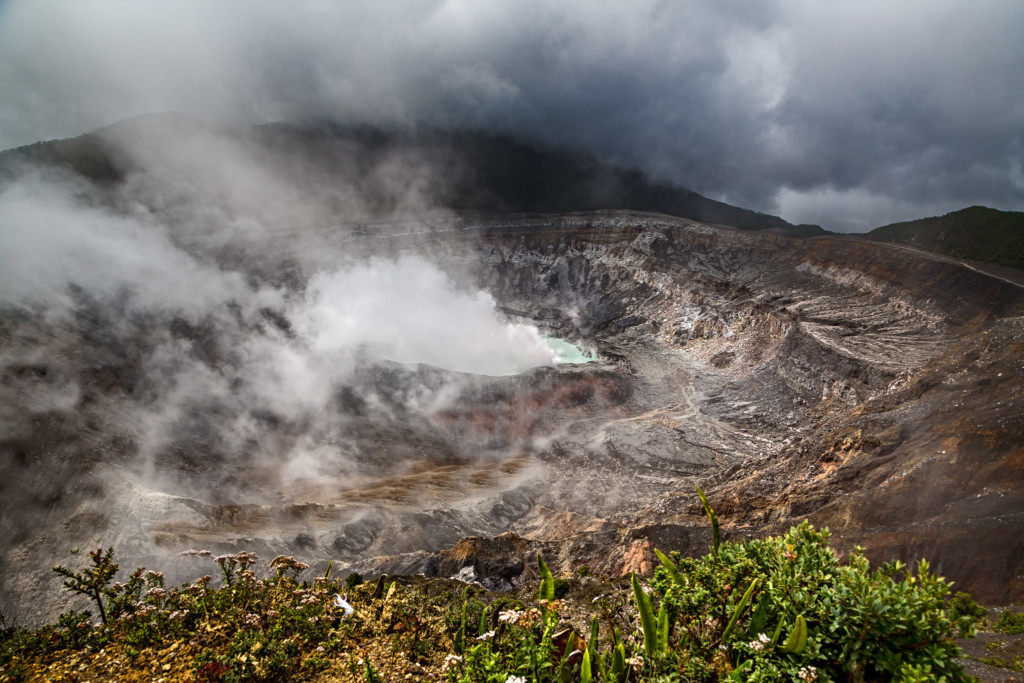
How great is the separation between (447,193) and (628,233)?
3563 cm

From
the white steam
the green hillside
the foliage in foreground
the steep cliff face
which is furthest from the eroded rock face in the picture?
the green hillside

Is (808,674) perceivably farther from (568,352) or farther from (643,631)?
(568,352)

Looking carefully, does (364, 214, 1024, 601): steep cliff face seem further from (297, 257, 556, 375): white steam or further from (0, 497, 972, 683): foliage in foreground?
(0, 497, 972, 683): foliage in foreground

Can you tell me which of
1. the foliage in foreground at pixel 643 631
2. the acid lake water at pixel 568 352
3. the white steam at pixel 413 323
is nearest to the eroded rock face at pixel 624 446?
the acid lake water at pixel 568 352

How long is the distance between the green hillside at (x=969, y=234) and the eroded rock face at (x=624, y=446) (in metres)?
18.6

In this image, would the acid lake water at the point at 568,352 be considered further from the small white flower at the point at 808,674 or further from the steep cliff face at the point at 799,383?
the small white flower at the point at 808,674

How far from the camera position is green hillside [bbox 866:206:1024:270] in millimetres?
55406

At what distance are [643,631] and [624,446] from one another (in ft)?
89.6

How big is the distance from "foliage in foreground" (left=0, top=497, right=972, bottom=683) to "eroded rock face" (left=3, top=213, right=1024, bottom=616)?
1038cm

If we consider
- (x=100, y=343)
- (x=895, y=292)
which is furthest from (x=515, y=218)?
(x=100, y=343)

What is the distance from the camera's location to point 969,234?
61438 mm

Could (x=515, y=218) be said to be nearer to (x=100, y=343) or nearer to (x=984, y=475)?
(x=100, y=343)

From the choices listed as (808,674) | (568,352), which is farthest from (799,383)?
(808,674)

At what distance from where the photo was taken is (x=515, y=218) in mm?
76750
